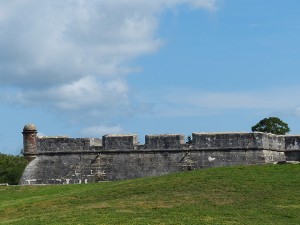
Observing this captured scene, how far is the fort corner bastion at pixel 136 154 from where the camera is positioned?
35.2 m

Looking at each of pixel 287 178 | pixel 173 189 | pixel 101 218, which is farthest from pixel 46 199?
pixel 287 178

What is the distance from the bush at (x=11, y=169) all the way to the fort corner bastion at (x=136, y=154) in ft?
22.6

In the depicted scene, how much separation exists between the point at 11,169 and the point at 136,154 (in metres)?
14.0

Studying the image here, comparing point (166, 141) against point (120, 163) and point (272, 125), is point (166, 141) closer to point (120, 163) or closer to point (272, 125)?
point (120, 163)

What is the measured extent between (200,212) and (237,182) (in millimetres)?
5184

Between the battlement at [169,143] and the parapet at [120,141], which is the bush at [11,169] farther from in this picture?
the parapet at [120,141]

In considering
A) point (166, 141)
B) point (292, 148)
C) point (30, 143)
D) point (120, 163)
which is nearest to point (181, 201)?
point (166, 141)

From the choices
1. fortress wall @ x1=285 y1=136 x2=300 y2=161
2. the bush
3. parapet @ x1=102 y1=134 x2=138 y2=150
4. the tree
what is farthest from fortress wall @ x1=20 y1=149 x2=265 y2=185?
the tree

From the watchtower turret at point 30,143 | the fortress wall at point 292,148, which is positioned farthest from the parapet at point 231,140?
the watchtower turret at point 30,143

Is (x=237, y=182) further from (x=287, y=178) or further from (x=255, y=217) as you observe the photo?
(x=255, y=217)

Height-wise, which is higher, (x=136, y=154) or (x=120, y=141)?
(x=120, y=141)

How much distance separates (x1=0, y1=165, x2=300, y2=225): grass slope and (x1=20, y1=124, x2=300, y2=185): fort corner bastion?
422cm

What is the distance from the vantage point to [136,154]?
119ft

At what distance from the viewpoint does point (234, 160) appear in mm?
35219
